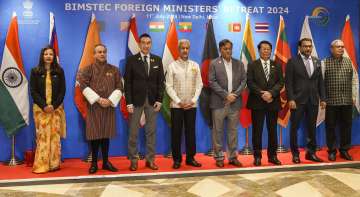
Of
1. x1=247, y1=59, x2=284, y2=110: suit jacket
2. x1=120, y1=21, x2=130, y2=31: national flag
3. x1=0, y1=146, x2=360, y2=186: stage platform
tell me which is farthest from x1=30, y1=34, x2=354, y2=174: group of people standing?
x1=120, y1=21, x2=130, y2=31: national flag

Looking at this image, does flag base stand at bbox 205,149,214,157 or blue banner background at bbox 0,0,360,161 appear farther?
flag base stand at bbox 205,149,214,157

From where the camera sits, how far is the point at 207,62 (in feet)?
18.9

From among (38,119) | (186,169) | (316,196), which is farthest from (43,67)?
(316,196)

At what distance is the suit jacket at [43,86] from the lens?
16.0ft

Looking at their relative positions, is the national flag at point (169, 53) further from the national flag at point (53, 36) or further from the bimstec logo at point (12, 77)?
the bimstec logo at point (12, 77)

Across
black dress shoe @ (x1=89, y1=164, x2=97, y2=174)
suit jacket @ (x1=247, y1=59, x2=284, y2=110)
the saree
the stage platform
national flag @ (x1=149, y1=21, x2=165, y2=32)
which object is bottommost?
the stage platform

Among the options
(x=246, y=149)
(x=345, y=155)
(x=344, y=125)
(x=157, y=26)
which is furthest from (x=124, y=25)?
(x=345, y=155)

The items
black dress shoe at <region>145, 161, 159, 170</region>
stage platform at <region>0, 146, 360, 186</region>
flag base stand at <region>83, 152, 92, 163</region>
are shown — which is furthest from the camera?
flag base stand at <region>83, 152, 92, 163</region>

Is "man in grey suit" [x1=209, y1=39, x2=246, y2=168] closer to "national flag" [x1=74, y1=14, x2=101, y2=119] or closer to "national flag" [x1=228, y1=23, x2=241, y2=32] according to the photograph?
"national flag" [x1=228, y1=23, x2=241, y2=32]

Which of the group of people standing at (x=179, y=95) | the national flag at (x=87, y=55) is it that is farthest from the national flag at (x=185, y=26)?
the national flag at (x=87, y=55)

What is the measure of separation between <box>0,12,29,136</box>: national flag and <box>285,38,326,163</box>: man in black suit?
10.8ft

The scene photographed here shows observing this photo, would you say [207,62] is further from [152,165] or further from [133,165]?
[133,165]

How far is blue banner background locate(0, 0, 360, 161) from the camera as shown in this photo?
18.1 feet

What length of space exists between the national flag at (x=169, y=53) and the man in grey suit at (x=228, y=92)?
2.45 feet
